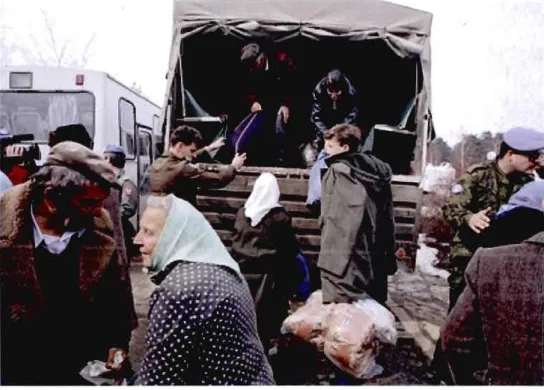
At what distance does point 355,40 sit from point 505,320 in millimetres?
1538

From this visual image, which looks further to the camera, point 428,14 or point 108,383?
point 428,14

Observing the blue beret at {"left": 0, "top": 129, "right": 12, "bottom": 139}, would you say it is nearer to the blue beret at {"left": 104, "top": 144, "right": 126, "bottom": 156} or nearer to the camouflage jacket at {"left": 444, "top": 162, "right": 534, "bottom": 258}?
the blue beret at {"left": 104, "top": 144, "right": 126, "bottom": 156}

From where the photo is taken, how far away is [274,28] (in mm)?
2879

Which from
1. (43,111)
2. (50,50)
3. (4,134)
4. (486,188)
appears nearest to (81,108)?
(43,111)

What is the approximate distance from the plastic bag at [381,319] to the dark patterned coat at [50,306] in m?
0.96

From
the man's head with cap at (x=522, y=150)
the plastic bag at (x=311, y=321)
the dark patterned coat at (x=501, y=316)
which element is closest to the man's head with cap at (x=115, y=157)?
the plastic bag at (x=311, y=321)

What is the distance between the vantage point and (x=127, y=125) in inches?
118

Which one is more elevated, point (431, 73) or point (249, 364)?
point (431, 73)

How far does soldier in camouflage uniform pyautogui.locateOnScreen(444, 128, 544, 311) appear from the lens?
7.95 feet

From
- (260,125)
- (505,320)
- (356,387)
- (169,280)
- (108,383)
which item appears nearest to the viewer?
(169,280)

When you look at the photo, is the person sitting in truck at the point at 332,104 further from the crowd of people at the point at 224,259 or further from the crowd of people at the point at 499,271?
the crowd of people at the point at 499,271

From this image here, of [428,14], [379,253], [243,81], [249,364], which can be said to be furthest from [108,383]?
[428,14]

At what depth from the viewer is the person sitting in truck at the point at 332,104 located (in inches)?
106

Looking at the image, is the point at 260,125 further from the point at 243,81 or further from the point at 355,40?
the point at 355,40
